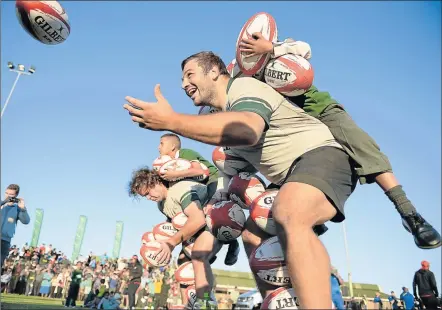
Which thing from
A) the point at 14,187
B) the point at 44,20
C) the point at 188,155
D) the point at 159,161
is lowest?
the point at 159,161

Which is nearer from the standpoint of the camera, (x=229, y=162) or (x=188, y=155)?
(x=229, y=162)

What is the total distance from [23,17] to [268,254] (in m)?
3.41

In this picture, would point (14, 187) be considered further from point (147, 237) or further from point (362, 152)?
point (362, 152)

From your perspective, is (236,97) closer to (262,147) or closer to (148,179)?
(262,147)

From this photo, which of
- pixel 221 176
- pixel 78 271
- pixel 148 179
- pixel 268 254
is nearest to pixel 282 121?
pixel 268 254

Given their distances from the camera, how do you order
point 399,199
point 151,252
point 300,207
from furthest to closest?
point 151,252 → point 399,199 → point 300,207

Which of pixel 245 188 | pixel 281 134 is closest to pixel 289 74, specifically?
pixel 281 134

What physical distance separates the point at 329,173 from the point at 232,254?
255 centimetres

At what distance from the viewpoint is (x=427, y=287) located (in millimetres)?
10938

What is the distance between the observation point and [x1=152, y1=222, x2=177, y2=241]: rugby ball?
17.3ft

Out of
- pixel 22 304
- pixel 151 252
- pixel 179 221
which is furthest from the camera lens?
pixel 22 304

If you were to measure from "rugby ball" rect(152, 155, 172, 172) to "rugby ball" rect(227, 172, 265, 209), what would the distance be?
4.87 ft

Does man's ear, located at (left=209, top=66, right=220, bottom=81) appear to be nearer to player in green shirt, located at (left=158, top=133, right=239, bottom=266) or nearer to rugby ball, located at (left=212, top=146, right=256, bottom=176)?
rugby ball, located at (left=212, top=146, right=256, bottom=176)

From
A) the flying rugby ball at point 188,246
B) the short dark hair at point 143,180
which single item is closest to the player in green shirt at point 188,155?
the short dark hair at point 143,180
